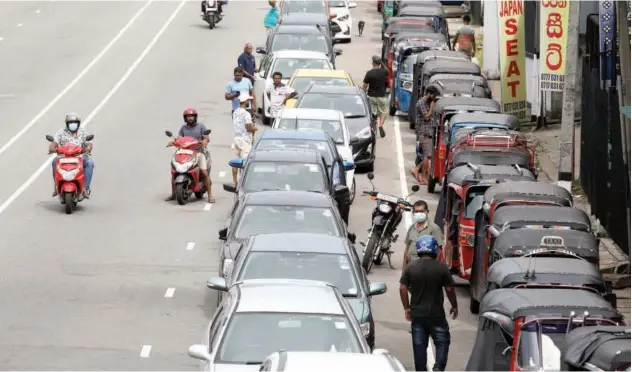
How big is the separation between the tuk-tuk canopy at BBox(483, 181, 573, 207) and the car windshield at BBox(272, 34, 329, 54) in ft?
69.5

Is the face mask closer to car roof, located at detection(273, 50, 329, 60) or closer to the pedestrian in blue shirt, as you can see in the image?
the pedestrian in blue shirt

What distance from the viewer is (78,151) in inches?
1065

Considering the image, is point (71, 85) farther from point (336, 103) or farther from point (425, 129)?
point (425, 129)

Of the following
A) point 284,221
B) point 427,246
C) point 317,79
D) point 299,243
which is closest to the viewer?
point 427,246

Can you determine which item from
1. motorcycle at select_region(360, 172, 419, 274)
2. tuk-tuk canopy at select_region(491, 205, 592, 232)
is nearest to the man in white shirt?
motorcycle at select_region(360, 172, 419, 274)

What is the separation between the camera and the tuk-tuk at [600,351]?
41.3ft

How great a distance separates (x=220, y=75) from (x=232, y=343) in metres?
30.3

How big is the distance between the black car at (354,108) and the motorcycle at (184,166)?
4.26 m

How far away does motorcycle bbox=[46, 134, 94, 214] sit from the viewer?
26.8m

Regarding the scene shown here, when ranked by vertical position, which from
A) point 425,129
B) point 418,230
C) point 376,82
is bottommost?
point 376,82

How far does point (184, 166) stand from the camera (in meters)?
27.7

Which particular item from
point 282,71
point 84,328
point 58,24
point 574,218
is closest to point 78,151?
point 84,328

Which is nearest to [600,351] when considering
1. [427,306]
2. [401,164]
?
[427,306]

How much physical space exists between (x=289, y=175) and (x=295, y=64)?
14.6 metres
